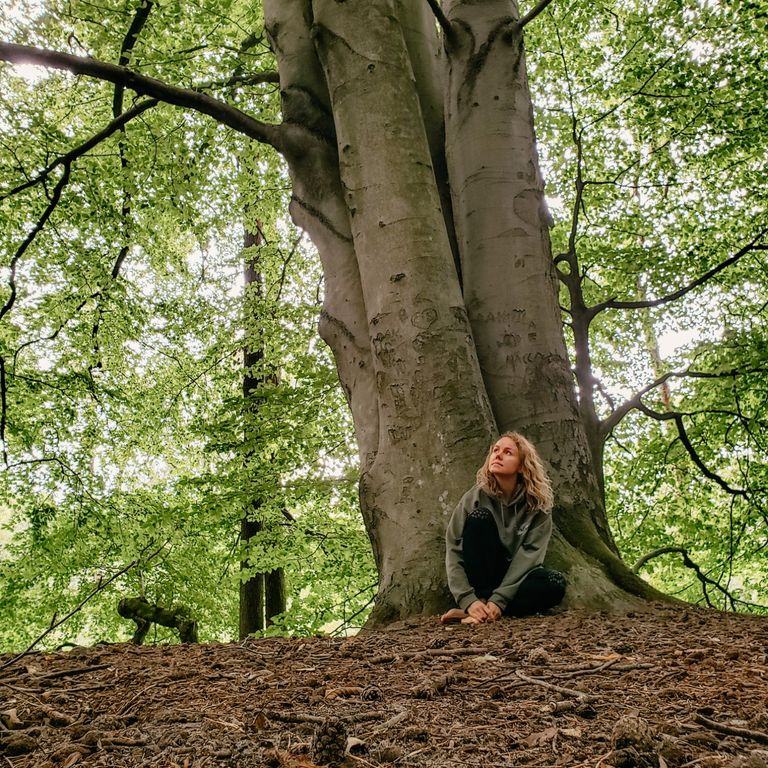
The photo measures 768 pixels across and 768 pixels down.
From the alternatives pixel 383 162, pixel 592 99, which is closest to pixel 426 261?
pixel 383 162

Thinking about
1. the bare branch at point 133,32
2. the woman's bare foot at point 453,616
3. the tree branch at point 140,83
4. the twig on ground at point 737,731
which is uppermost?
the bare branch at point 133,32

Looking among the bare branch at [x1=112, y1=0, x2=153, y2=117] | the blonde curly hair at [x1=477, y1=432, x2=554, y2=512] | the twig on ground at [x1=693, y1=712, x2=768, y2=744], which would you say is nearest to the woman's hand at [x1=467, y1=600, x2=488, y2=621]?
the blonde curly hair at [x1=477, y1=432, x2=554, y2=512]

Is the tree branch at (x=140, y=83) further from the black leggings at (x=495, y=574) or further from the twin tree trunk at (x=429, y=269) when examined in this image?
the black leggings at (x=495, y=574)

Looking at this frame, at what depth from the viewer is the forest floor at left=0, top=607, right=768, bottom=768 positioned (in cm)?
151

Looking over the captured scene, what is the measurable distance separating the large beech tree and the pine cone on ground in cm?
216

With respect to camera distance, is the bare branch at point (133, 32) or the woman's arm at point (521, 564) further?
the bare branch at point (133, 32)

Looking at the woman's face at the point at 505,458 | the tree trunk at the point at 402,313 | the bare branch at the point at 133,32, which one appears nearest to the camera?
the woman's face at the point at 505,458

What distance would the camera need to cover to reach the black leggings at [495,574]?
3512mm

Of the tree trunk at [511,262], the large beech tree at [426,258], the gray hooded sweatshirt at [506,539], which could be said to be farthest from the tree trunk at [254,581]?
the gray hooded sweatshirt at [506,539]

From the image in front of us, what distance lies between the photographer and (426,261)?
423cm

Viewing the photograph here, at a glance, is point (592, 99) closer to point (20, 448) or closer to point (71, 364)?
point (71, 364)

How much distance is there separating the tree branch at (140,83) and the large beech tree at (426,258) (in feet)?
0.04

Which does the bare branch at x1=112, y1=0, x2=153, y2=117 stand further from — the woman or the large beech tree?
the woman

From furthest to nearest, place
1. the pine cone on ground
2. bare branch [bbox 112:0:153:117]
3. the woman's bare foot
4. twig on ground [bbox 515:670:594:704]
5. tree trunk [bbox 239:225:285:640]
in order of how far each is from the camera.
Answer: tree trunk [bbox 239:225:285:640] < bare branch [bbox 112:0:153:117] < the woman's bare foot < twig on ground [bbox 515:670:594:704] < the pine cone on ground
